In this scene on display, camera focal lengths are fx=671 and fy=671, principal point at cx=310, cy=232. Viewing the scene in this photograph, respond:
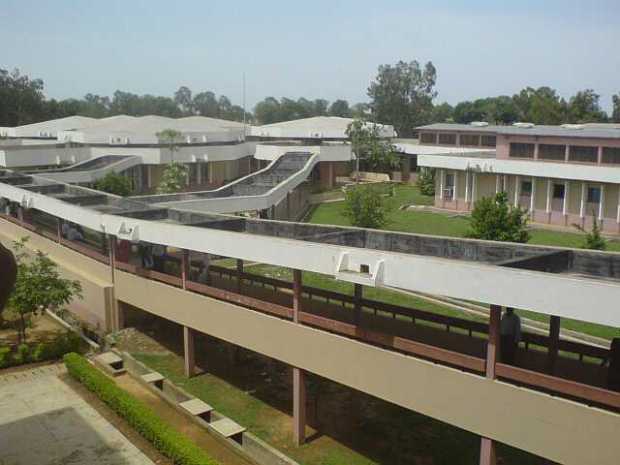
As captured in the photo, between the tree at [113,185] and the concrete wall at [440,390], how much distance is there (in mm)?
21638

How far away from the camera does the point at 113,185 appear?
36250 millimetres

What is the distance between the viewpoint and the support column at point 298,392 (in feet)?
45.4

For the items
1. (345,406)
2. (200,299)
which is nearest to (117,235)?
(200,299)

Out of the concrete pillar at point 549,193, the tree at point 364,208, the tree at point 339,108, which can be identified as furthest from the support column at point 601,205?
the tree at point 339,108

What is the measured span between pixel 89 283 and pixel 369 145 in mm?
34829

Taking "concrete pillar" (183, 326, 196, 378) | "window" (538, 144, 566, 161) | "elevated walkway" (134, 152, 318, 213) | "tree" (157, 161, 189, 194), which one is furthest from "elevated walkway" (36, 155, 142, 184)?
"window" (538, 144, 566, 161)

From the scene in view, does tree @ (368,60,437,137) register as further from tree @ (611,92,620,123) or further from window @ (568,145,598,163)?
window @ (568,145,598,163)

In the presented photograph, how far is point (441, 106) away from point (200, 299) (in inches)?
3425

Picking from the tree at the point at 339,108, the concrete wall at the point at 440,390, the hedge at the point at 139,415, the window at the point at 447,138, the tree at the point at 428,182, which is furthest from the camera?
the tree at the point at 339,108

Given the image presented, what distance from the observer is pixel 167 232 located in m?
16.7

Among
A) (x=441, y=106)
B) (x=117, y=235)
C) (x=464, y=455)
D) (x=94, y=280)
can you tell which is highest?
(x=441, y=106)

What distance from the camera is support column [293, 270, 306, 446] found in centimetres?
1384

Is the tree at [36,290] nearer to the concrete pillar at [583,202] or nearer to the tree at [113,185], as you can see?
the tree at [113,185]

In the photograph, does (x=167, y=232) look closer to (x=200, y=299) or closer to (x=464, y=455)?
(x=200, y=299)
